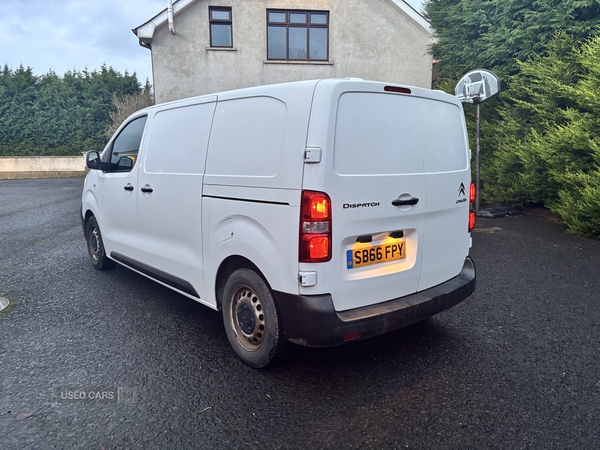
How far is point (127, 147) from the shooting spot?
4.84 metres

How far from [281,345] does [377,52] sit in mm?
15314

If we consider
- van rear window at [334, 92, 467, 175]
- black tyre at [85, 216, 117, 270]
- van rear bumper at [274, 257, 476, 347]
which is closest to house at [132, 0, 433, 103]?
black tyre at [85, 216, 117, 270]

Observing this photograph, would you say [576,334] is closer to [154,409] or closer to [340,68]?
[154,409]

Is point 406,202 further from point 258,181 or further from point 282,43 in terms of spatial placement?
point 282,43

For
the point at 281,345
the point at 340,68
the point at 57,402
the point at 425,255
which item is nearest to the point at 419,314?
the point at 425,255

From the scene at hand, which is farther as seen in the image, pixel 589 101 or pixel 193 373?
pixel 589 101

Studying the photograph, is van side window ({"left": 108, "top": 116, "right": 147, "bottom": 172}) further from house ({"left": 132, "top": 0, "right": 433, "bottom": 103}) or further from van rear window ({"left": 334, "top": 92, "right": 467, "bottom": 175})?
house ({"left": 132, "top": 0, "right": 433, "bottom": 103})

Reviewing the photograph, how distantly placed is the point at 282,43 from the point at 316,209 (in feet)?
48.8

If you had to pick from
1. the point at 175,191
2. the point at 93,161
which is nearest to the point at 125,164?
the point at 93,161

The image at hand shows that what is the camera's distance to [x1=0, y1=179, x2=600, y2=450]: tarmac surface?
2.53m

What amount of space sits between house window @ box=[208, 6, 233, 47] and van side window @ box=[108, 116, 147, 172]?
480 inches

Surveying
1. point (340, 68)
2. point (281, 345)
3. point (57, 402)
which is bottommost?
point (57, 402)

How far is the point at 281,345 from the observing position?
304 centimetres

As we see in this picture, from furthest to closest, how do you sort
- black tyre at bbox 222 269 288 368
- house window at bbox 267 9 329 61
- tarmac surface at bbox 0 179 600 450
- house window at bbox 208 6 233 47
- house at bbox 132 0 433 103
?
house window at bbox 267 9 329 61
house window at bbox 208 6 233 47
house at bbox 132 0 433 103
black tyre at bbox 222 269 288 368
tarmac surface at bbox 0 179 600 450
